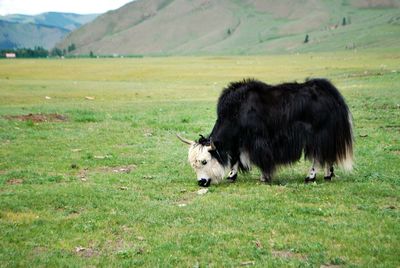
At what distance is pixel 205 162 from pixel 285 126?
2.01 metres

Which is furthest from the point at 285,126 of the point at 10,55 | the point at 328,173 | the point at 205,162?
the point at 10,55

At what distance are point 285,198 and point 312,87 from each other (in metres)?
3.13

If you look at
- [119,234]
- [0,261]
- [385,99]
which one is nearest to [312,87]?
[119,234]

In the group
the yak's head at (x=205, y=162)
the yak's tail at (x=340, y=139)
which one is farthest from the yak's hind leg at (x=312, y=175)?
the yak's head at (x=205, y=162)

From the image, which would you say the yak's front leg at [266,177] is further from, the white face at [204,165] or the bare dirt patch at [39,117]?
the bare dirt patch at [39,117]

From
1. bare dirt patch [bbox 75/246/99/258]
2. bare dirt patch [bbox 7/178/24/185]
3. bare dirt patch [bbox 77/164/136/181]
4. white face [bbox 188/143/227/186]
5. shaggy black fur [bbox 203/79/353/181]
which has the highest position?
shaggy black fur [bbox 203/79/353/181]

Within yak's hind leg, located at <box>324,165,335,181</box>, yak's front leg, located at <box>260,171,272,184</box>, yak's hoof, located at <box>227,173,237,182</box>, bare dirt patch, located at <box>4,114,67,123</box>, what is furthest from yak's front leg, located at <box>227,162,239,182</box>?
bare dirt patch, located at <box>4,114,67,123</box>

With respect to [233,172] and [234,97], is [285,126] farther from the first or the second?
[233,172]

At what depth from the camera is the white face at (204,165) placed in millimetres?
11633

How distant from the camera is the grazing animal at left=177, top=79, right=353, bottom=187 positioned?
11547mm

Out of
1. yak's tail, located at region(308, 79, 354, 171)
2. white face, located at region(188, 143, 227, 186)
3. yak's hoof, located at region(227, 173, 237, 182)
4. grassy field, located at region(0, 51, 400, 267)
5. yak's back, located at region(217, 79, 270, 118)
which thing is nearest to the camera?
grassy field, located at region(0, 51, 400, 267)

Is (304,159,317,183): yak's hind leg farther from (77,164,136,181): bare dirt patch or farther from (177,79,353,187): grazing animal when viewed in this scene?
(77,164,136,181): bare dirt patch

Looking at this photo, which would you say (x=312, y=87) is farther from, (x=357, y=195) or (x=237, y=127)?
(x=357, y=195)

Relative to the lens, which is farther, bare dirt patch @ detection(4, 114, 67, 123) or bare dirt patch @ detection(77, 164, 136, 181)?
bare dirt patch @ detection(4, 114, 67, 123)
